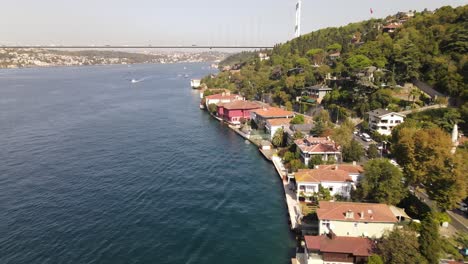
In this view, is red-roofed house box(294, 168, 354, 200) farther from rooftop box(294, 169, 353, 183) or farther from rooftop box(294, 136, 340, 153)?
rooftop box(294, 136, 340, 153)

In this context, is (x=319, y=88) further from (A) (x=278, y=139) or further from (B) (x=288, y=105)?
(A) (x=278, y=139)

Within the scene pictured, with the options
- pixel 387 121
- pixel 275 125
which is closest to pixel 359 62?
pixel 387 121

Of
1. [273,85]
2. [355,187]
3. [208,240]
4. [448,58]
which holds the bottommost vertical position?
[208,240]

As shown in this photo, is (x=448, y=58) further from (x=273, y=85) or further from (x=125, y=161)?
(x=125, y=161)

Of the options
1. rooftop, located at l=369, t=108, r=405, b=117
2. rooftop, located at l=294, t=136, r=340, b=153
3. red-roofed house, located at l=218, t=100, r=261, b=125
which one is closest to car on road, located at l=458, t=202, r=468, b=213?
→ rooftop, located at l=294, t=136, r=340, b=153

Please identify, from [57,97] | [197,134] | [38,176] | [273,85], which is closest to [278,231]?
[38,176]
